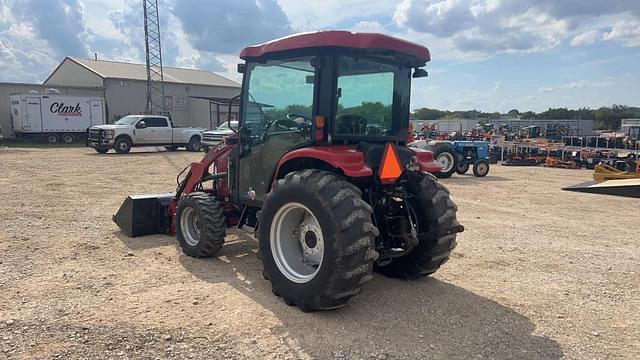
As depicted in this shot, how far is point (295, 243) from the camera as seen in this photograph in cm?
480

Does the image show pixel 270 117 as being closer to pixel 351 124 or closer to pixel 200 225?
pixel 351 124

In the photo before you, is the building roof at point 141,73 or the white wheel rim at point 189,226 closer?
the white wheel rim at point 189,226

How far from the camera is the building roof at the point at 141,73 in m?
38.1

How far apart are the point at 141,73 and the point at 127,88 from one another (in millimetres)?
3868

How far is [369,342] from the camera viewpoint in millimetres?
3867

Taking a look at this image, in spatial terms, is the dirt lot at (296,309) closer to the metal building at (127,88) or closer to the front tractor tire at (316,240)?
the front tractor tire at (316,240)

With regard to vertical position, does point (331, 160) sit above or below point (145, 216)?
above

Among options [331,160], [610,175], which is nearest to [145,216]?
[331,160]

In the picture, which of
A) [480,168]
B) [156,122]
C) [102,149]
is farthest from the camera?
[156,122]

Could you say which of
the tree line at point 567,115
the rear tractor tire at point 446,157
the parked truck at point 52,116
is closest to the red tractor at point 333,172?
the rear tractor tire at point 446,157

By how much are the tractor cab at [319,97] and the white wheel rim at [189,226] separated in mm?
799

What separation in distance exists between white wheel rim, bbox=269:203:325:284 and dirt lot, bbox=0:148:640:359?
38 centimetres

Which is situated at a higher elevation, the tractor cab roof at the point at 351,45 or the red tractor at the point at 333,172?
the tractor cab roof at the point at 351,45

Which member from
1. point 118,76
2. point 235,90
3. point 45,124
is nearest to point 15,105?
point 45,124
